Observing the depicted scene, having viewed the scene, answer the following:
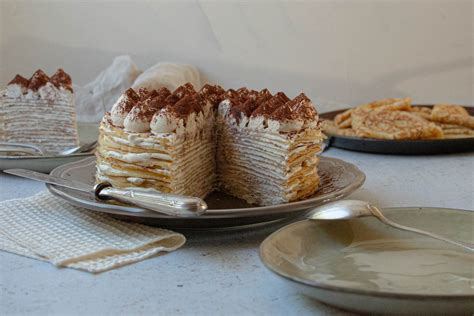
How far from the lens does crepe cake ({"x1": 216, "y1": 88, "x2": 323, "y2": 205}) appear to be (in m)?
1.38

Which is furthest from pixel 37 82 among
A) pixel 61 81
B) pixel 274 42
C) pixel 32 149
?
pixel 274 42

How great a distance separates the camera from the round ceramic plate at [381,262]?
859 mm

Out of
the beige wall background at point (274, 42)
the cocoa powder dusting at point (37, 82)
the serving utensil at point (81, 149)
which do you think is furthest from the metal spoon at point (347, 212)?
the beige wall background at point (274, 42)

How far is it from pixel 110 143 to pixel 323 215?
46cm

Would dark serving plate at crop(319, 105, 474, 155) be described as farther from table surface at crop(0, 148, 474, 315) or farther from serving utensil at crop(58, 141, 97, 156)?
table surface at crop(0, 148, 474, 315)

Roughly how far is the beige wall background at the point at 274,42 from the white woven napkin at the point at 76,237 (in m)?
1.96

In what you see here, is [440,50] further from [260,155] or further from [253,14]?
[260,155]

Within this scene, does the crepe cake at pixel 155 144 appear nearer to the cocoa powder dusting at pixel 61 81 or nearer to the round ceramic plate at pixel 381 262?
the round ceramic plate at pixel 381 262

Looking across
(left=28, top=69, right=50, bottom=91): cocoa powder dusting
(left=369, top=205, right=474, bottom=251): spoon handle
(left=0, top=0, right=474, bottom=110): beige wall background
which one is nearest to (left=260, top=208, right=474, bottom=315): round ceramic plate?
(left=369, top=205, right=474, bottom=251): spoon handle

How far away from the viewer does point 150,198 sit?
3.99 feet

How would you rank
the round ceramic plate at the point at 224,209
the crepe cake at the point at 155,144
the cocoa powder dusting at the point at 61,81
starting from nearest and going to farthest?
the round ceramic plate at the point at 224,209 < the crepe cake at the point at 155,144 < the cocoa powder dusting at the point at 61,81

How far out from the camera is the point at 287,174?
1.36m

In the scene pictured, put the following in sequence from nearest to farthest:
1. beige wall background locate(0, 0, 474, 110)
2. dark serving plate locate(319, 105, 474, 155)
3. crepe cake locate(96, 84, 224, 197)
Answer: crepe cake locate(96, 84, 224, 197) < dark serving plate locate(319, 105, 474, 155) < beige wall background locate(0, 0, 474, 110)

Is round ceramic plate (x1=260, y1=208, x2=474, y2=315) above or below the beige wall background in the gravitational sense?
below
